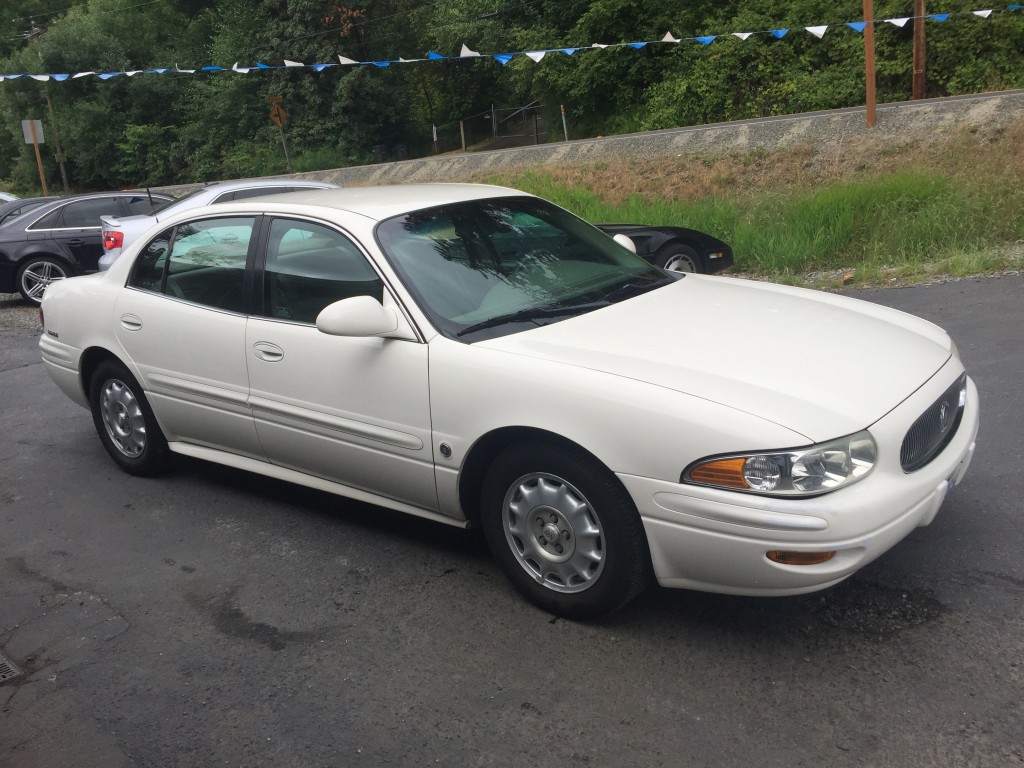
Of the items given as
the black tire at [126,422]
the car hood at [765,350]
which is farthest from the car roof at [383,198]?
the black tire at [126,422]

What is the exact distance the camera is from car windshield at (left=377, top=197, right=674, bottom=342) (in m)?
4.04

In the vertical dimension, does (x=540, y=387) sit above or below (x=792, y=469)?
above

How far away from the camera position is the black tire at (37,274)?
13172 mm

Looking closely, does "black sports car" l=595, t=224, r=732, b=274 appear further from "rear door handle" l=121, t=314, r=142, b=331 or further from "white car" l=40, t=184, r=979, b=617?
"rear door handle" l=121, t=314, r=142, b=331

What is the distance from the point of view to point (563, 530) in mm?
3570

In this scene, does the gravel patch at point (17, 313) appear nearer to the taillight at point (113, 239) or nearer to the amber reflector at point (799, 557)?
the taillight at point (113, 239)

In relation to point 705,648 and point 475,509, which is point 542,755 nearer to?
point 705,648

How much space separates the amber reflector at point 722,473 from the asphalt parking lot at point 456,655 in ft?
2.21

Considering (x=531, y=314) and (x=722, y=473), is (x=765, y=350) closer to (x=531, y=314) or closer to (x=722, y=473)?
(x=722, y=473)

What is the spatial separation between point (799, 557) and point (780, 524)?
0.47 ft

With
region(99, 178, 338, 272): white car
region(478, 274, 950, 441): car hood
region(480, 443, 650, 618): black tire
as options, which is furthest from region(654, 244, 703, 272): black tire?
region(480, 443, 650, 618): black tire

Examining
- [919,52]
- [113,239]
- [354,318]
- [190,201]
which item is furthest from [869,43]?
[354,318]

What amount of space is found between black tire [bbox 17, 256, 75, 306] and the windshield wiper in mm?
10900

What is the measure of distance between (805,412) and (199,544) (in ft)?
9.77
